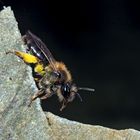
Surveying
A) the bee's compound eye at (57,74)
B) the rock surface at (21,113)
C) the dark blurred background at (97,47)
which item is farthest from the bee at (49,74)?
the dark blurred background at (97,47)

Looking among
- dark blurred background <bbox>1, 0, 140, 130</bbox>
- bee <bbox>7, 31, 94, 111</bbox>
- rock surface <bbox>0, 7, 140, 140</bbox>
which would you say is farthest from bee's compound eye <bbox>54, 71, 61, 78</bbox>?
dark blurred background <bbox>1, 0, 140, 130</bbox>

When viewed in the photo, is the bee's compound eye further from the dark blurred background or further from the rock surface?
the dark blurred background

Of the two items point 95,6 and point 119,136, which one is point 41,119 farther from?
point 95,6

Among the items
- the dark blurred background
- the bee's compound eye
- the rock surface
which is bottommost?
Result: the dark blurred background

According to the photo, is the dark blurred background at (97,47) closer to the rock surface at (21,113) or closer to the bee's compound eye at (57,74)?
the bee's compound eye at (57,74)

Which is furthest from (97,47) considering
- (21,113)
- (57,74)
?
(21,113)

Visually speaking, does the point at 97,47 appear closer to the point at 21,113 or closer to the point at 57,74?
the point at 57,74
